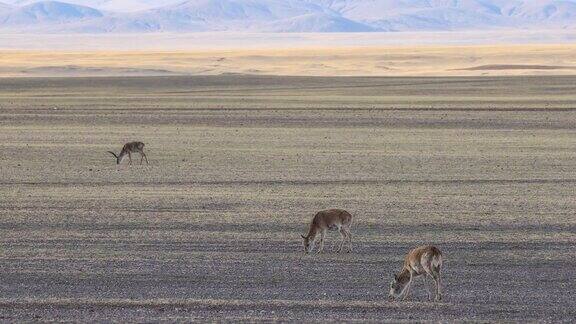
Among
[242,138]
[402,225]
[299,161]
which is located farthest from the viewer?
[242,138]

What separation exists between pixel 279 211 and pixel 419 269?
646 centimetres

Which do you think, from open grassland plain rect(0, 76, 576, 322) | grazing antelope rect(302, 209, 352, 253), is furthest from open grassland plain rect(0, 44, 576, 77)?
grazing antelope rect(302, 209, 352, 253)

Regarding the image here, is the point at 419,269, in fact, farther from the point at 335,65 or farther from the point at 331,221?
the point at 335,65

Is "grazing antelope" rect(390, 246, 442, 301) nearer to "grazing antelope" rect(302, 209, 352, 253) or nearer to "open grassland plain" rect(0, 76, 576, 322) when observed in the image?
"open grassland plain" rect(0, 76, 576, 322)

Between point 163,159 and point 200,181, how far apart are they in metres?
3.83

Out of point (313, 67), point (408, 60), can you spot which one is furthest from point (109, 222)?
point (408, 60)

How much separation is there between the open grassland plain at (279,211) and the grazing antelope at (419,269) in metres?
0.17

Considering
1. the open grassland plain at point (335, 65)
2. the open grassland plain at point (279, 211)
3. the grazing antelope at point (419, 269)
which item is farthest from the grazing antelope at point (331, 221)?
the open grassland plain at point (335, 65)

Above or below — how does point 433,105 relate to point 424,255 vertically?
below

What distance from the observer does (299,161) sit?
2402cm

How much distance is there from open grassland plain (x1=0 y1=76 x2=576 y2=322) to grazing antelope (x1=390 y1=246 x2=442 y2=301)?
0.17 meters

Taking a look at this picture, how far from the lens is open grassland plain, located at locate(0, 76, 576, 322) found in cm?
1105

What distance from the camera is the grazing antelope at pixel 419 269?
34.4 feet

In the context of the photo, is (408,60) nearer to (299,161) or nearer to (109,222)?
(299,161)
